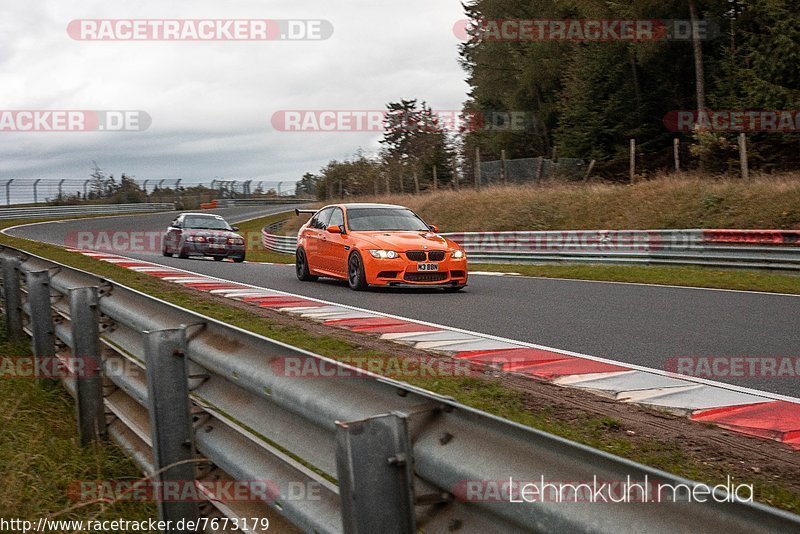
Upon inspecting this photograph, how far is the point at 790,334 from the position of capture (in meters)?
8.63

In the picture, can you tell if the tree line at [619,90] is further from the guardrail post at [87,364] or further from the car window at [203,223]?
the guardrail post at [87,364]

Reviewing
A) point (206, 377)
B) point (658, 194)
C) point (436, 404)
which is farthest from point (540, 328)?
point (658, 194)

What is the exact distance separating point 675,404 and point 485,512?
13.6 feet

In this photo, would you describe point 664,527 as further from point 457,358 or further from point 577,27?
point 577,27

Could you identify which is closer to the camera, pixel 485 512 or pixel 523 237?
pixel 485 512

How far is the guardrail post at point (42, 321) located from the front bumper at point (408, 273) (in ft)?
24.0

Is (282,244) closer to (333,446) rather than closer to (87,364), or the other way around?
(87,364)

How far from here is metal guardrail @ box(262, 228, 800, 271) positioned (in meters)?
16.4

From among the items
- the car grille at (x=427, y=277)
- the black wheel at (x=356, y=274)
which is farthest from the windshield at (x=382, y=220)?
the car grille at (x=427, y=277)

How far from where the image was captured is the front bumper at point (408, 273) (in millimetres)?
13570

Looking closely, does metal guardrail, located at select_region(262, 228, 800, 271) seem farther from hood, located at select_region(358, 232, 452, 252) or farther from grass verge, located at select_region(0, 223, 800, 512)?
grass verge, located at select_region(0, 223, 800, 512)

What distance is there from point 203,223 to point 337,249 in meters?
11.7

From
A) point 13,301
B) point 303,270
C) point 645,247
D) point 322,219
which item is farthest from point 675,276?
point 13,301

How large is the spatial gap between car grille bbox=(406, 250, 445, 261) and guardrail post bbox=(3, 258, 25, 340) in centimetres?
658
